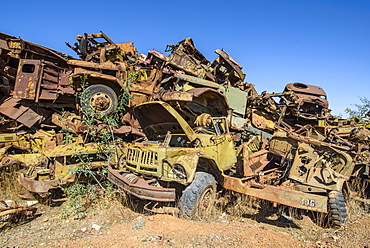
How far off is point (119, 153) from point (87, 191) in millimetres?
1170

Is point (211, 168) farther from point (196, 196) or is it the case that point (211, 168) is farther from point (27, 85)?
point (27, 85)

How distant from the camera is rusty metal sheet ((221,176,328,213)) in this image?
169 inches

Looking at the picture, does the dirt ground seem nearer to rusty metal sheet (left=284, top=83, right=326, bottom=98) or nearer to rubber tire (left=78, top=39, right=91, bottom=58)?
rusty metal sheet (left=284, top=83, right=326, bottom=98)

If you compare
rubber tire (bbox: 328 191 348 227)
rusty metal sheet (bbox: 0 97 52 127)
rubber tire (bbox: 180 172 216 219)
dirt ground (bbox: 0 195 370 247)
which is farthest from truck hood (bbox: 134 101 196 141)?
rusty metal sheet (bbox: 0 97 52 127)

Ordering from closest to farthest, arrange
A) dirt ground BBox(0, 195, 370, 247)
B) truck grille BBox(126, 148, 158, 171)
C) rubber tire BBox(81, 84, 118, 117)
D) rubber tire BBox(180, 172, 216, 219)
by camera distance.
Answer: dirt ground BBox(0, 195, 370, 247), rubber tire BBox(180, 172, 216, 219), truck grille BBox(126, 148, 158, 171), rubber tire BBox(81, 84, 118, 117)

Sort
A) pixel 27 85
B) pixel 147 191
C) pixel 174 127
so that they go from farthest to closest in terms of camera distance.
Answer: pixel 27 85, pixel 174 127, pixel 147 191

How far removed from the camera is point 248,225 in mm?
4672

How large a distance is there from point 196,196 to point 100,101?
15.4 feet

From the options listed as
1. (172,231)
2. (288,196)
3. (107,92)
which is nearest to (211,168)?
(288,196)

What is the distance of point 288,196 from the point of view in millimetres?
4535

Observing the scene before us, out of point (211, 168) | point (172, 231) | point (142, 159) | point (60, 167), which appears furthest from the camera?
point (60, 167)

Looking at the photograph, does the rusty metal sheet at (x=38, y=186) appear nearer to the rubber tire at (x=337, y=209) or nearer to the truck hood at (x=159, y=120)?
the truck hood at (x=159, y=120)

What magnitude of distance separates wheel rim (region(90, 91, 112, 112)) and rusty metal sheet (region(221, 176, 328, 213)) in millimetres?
4797

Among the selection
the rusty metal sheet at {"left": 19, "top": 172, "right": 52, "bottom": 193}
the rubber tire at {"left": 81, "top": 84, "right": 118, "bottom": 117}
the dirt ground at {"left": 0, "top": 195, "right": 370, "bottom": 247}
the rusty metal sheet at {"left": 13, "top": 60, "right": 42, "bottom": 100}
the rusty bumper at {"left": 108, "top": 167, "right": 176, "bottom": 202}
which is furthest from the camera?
the rubber tire at {"left": 81, "top": 84, "right": 118, "bottom": 117}
